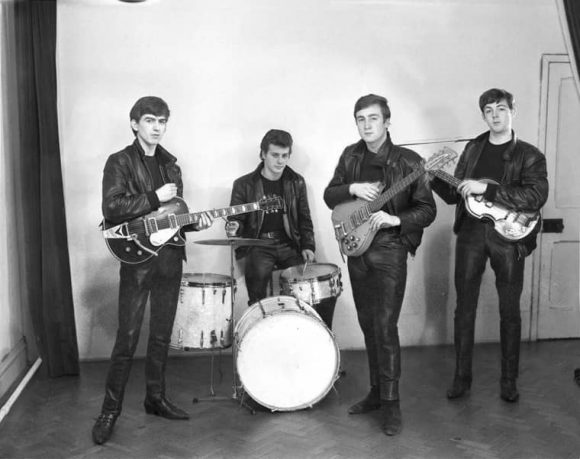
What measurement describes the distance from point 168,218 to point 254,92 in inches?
87.2

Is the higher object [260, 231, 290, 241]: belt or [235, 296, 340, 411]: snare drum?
[260, 231, 290, 241]: belt

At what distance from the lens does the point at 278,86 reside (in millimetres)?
6562

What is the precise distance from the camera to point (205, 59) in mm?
6441

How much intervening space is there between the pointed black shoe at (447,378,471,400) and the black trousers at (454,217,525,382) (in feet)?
0.12

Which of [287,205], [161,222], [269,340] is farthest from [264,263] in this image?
[161,222]

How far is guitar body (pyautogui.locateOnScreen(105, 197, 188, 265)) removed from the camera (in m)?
4.58

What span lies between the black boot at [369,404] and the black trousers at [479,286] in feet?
2.38

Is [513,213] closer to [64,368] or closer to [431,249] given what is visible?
[431,249]

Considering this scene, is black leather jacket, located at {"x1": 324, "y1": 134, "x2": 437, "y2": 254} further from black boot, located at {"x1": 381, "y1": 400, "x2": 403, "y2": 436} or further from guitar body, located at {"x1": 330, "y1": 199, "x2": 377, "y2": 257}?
black boot, located at {"x1": 381, "y1": 400, "x2": 403, "y2": 436}

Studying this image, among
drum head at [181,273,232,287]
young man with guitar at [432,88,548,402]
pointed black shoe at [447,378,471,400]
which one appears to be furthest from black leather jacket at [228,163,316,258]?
pointed black shoe at [447,378,471,400]

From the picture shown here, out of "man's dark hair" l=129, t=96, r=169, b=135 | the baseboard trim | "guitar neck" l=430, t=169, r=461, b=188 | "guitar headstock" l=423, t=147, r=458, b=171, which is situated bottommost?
the baseboard trim

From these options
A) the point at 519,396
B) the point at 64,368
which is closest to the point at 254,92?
the point at 64,368

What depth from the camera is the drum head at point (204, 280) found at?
5301 millimetres

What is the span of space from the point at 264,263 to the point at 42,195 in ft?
5.94
